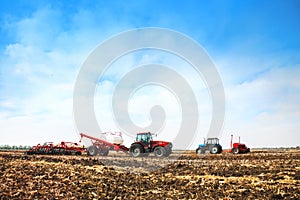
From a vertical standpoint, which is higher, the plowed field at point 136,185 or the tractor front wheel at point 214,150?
the tractor front wheel at point 214,150

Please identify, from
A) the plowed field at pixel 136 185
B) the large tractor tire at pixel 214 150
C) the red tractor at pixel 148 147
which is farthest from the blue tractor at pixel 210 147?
the plowed field at pixel 136 185

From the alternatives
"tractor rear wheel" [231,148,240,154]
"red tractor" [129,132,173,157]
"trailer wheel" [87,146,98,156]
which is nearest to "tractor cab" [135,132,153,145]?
"red tractor" [129,132,173,157]

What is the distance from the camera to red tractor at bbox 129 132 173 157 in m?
30.1

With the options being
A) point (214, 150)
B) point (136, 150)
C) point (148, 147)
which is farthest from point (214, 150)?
point (136, 150)

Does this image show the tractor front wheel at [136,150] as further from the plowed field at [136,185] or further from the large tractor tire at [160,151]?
the plowed field at [136,185]

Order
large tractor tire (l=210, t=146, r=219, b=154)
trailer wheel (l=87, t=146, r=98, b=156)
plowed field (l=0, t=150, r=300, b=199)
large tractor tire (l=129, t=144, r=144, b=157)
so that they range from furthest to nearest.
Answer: large tractor tire (l=210, t=146, r=219, b=154), trailer wheel (l=87, t=146, r=98, b=156), large tractor tire (l=129, t=144, r=144, b=157), plowed field (l=0, t=150, r=300, b=199)

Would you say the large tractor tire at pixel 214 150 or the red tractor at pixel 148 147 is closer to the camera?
the red tractor at pixel 148 147

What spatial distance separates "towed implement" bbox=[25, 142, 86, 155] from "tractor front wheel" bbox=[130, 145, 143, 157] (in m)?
5.86

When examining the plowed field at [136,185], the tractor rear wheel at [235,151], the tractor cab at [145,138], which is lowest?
the plowed field at [136,185]

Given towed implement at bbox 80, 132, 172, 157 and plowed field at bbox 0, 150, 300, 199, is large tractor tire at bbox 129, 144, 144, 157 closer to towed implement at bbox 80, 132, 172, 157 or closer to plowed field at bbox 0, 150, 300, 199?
towed implement at bbox 80, 132, 172, 157

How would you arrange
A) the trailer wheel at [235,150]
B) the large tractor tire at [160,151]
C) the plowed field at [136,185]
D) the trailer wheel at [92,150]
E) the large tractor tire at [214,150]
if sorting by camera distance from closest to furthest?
the plowed field at [136,185] → the large tractor tire at [160,151] → the trailer wheel at [92,150] → the large tractor tire at [214,150] → the trailer wheel at [235,150]

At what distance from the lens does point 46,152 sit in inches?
1190

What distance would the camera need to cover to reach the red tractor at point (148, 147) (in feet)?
98.8

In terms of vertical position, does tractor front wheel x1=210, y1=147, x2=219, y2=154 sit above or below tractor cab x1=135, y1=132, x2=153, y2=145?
below
